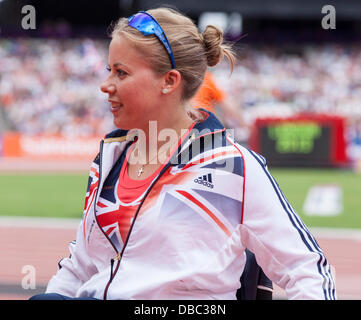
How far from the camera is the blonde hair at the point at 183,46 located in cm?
189

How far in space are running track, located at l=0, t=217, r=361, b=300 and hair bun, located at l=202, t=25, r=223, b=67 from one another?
8.00 ft

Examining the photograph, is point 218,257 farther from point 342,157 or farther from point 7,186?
point 342,157

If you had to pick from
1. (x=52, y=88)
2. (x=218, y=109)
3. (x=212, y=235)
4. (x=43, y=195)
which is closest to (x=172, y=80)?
(x=212, y=235)

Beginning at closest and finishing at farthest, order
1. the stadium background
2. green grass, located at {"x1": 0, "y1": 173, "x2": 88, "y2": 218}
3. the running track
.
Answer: the running track
the stadium background
green grass, located at {"x1": 0, "y1": 173, "x2": 88, "y2": 218}

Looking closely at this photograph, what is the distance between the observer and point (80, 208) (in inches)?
393

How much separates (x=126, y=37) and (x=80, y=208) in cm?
830

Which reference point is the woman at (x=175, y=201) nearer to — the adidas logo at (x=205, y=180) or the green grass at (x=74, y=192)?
the adidas logo at (x=205, y=180)

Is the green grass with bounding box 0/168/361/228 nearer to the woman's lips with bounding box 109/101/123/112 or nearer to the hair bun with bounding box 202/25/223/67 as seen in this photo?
the hair bun with bounding box 202/25/223/67

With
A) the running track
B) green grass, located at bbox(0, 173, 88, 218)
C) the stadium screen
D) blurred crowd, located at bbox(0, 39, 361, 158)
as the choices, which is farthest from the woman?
blurred crowd, located at bbox(0, 39, 361, 158)

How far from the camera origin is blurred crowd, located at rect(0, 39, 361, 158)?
82.2 ft

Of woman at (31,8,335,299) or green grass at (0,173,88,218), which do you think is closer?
woman at (31,8,335,299)

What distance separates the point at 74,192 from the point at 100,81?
1551cm

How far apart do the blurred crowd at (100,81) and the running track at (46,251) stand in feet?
52.3

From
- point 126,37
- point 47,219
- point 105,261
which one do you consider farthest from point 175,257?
point 47,219
